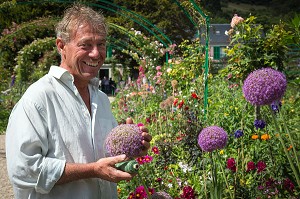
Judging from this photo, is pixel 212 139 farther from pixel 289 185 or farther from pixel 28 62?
pixel 28 62

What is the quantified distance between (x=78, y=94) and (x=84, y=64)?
125 millimetres

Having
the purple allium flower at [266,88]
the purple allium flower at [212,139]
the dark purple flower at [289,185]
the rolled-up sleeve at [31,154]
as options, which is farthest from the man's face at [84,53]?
the dark purple flower at [289,185]

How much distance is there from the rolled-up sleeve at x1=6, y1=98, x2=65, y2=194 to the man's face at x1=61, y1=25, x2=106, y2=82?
232 millimetres

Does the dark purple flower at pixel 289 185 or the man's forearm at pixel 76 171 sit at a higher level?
the man's forearm at pixel 76 171

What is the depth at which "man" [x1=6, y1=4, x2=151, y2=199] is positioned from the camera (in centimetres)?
187

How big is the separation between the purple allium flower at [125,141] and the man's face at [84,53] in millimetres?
357

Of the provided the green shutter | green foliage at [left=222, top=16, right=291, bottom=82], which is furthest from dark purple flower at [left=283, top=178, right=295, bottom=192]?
the green shutter

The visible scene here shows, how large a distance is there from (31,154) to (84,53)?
0.43m

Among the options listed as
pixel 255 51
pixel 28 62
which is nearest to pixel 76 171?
pixel 255 51

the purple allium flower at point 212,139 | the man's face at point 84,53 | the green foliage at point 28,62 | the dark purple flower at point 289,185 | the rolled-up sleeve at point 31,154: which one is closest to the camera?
the rolled-up sleeve at point 31,154

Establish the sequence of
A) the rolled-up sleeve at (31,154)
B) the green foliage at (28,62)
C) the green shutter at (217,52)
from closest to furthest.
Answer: the rolled-up sleeve at (31,154) < the green foliage at (28,62) < the green shutter at (217,52)

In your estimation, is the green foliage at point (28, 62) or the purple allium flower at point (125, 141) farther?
the green foliage at point (28, 62)

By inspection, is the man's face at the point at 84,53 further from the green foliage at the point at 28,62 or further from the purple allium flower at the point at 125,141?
the green foliage at the point at 28,62

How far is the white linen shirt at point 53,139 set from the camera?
187cm
